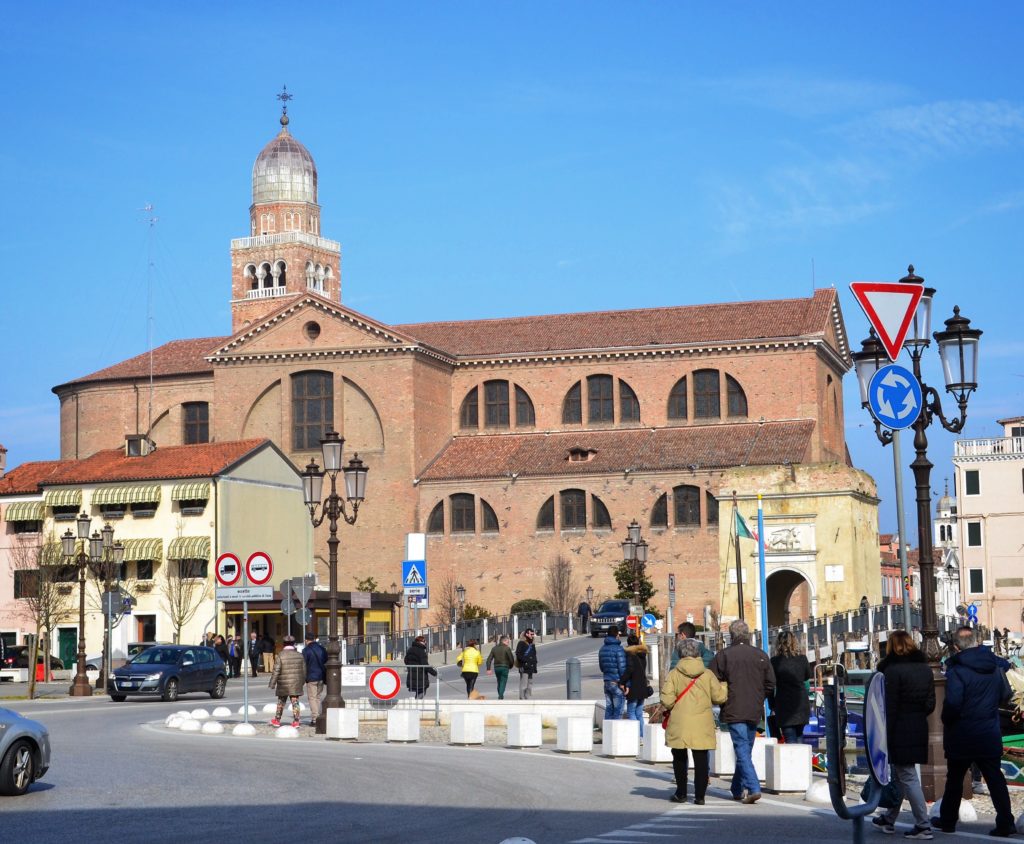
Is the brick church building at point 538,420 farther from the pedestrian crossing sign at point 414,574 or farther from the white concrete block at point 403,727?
the white concrete block at point 403,727

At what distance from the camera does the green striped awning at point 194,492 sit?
65.6m

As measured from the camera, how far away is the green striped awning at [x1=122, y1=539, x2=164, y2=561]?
6575cm

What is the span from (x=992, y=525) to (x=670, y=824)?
76.4 meters

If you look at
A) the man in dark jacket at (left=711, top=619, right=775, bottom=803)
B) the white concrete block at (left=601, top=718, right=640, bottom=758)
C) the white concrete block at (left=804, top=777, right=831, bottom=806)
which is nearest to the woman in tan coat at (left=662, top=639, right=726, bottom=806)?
the man in dark jacket at (left=711, top=619, right=775, bottom=803)

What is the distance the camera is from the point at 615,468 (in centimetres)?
7294

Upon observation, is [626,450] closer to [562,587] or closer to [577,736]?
[562,587]

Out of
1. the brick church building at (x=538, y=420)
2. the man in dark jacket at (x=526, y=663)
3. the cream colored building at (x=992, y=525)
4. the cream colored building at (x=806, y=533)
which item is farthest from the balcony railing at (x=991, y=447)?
the man in dark jacket at (x=526, y=663)

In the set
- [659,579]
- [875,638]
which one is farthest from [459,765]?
[659,579]

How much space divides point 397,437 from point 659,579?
13.7 metres

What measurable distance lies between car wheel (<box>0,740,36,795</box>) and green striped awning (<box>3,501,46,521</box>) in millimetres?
52902

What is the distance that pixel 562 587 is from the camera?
72250 mm

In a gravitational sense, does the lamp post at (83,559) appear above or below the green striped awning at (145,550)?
below

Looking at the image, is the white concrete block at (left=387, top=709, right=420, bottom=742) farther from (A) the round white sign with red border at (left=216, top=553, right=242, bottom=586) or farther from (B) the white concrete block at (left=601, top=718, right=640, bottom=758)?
(B) the white concrete block at (left=601, top=718, right=640, bottom=758)

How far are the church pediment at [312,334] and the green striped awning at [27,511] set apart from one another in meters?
13.6
